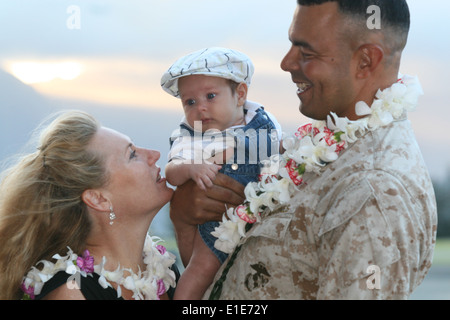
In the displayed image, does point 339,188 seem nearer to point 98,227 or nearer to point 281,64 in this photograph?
point 281,64

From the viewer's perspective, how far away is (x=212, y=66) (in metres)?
3.10

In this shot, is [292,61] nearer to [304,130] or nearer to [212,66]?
[304,130]

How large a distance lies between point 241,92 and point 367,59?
0.96 m

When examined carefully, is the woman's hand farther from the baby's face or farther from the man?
the baby's face

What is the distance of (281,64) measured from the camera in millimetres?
2627

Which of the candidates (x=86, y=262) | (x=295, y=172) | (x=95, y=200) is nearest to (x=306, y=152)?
(x=295, y=172)

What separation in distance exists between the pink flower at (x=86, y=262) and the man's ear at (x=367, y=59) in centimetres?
145

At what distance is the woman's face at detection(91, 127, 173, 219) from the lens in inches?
108

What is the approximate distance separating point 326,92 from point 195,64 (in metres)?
0.84

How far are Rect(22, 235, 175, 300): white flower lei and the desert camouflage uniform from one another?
414 millimetres

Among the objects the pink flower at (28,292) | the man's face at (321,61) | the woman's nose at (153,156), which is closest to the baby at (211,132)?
the woman's nose at (153,156)

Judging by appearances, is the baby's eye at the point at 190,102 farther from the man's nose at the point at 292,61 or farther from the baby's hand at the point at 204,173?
the man's nose at the point at 292,61

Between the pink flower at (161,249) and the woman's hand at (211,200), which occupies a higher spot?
the woman's hand at (211,200)

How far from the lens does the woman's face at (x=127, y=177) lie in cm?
275
